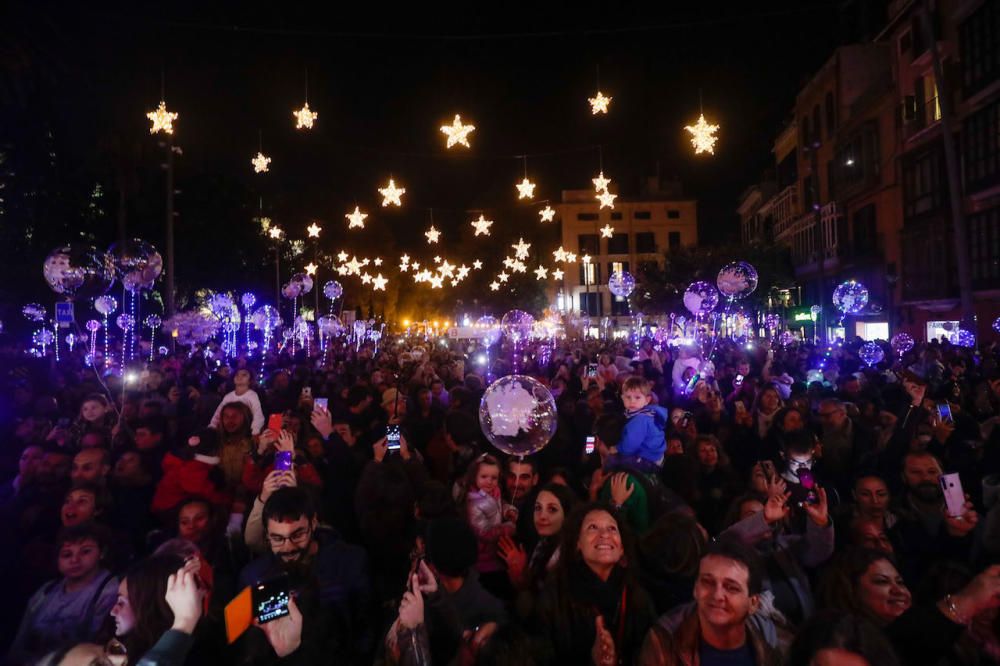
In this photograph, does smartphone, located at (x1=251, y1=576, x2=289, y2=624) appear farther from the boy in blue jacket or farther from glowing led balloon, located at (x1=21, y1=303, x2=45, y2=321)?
glowing led balloon, located at (x1=21, y1=303, x2=45, y2=321)

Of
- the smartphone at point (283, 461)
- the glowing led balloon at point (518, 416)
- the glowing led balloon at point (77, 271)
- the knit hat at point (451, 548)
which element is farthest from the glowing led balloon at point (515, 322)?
the knit hat at point (451, 548)

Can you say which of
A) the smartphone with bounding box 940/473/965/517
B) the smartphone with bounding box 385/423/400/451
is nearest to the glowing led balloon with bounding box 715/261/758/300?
the smartphone with bounding box 385/423/400/451

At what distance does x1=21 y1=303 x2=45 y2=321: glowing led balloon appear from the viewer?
2020 centimetres

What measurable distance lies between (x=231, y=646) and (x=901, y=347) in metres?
15.6

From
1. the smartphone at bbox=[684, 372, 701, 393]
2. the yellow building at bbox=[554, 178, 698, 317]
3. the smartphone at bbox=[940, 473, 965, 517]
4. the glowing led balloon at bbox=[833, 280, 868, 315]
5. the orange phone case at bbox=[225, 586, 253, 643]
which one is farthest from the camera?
the yellow building at bbox=[554, 178, 698, 317]

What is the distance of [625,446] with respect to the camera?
555 cm

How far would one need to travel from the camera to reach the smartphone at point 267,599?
110 inches

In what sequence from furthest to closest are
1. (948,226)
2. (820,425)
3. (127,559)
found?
(948,226) → (820,425) → (127,559)

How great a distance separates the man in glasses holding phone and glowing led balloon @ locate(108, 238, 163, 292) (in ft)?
28.4

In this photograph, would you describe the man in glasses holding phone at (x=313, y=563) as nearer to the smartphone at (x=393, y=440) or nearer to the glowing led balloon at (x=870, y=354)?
the smartphone at (x=393, y=440)

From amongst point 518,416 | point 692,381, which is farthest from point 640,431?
point 692,381

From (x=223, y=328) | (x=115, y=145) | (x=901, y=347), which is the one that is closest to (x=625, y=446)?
(x=901, y=347)

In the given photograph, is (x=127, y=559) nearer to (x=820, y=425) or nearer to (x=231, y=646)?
(x=231, y=646)

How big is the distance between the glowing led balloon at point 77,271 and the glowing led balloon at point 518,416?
7346 millimetres
